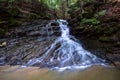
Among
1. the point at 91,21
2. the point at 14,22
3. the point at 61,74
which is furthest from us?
the point at 14,22

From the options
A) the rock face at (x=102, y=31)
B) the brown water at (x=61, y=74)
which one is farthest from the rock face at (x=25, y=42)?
the rock face at (x=102, y=31)

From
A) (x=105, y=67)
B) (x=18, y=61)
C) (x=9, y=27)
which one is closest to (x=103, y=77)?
(x=105, y=67)

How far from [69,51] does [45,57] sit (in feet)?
5.89

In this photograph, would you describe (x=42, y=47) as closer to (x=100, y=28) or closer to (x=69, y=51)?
(x=69, y=51)

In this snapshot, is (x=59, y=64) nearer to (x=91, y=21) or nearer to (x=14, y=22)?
(x=91, y=21)

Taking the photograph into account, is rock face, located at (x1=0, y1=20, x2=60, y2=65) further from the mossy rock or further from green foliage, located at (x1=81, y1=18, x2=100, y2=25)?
the mossy rock

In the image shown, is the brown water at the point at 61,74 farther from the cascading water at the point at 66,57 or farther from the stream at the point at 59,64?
the cascading water at the point at 66,57

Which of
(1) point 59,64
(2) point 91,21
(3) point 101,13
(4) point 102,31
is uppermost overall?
(3) point 101,13

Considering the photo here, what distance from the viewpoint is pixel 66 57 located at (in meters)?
12.6

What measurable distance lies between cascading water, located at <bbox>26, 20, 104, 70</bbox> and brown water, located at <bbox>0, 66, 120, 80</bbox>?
926 millimetres

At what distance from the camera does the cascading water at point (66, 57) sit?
1146cm

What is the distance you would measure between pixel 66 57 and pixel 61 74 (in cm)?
296

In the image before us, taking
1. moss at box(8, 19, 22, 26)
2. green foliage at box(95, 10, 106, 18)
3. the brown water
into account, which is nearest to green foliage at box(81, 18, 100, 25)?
green foliage at box(95, 10, 106, 18)

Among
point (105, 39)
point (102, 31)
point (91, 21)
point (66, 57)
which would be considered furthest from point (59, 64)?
point (91, 21)
